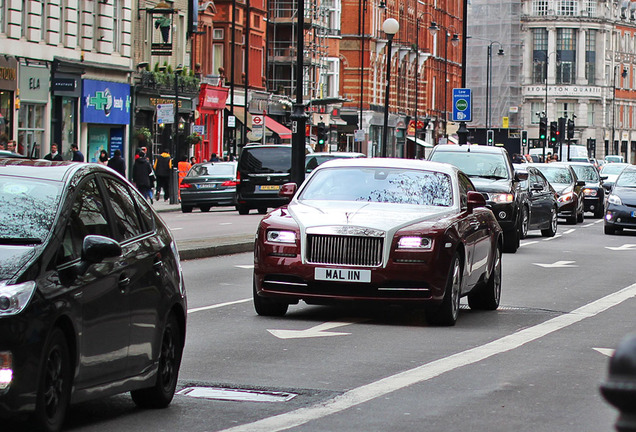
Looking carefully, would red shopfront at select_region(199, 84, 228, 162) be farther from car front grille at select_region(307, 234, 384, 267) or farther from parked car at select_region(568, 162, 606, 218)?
car front grille at select_region(307, 234, 384, 267)

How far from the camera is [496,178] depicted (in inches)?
1082

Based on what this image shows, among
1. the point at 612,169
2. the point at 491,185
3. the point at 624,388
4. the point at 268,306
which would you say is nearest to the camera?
the point at 624,388

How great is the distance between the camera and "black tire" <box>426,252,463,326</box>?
13477mm

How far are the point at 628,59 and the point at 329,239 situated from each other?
180m

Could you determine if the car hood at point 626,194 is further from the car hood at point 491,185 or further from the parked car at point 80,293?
the parked car at point 80,293

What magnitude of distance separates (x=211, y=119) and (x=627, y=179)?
3804cm

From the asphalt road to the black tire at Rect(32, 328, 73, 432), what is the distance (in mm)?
508

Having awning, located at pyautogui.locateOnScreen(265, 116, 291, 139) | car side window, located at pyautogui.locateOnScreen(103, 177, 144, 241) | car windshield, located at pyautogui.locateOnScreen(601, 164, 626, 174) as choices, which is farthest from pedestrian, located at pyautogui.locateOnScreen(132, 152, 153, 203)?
car side window, located at pyautogui.locateOnScreen(103, 177, 144, 241)

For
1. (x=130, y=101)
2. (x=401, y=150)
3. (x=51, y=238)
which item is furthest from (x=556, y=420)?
(x=401, y=150)

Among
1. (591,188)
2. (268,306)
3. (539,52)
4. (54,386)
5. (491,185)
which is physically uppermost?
(539,52)

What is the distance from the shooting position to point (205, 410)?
8.50 meters

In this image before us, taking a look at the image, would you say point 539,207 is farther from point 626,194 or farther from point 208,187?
point 208,187

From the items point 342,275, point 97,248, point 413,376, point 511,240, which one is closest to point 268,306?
point 342,275

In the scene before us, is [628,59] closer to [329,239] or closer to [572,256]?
[572,256]
